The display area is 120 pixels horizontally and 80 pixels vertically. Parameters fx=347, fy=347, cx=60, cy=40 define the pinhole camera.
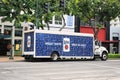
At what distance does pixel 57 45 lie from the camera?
32219 mm

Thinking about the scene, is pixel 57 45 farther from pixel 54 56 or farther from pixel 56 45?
pixel 54 56

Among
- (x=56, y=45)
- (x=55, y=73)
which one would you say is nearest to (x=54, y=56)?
(x=56, y=45)

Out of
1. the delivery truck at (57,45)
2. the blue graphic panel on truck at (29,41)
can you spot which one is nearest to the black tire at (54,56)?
the delivery truck at (57,45)

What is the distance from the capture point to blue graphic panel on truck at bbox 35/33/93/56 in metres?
31.1

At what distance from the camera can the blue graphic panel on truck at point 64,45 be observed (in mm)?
31083

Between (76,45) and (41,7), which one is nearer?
(76,45)

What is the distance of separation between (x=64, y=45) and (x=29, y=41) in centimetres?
341

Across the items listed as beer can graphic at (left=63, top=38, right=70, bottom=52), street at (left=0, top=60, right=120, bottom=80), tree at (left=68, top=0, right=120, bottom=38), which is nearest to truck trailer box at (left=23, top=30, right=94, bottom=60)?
beer can graphic at (left=63, top=38, right=70, bottom=52)

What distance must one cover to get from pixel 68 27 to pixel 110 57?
951 cm

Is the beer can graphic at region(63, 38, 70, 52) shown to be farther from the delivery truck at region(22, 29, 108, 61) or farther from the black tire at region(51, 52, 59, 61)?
the black tire at region(51, 52, 59, 61)

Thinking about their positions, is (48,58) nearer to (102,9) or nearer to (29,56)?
(29,56)

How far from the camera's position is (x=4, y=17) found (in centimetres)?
3928

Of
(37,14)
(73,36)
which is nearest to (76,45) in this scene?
(73,36)

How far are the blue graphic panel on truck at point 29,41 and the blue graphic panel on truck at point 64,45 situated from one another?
1.81ft
